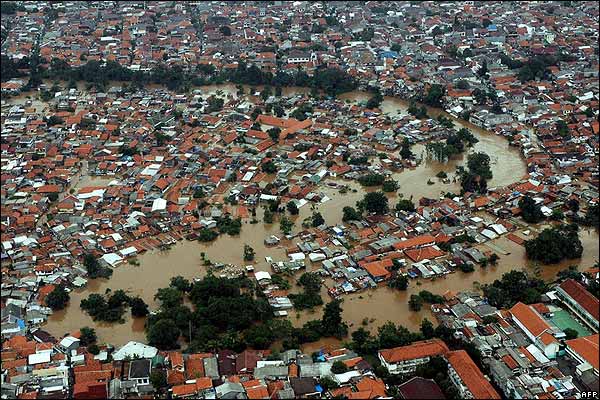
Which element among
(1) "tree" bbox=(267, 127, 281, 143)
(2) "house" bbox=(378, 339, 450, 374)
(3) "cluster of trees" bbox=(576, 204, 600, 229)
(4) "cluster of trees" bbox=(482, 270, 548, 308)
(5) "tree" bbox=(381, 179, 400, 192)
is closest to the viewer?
(2) "house" bbox=(378, 339, 450, 374)

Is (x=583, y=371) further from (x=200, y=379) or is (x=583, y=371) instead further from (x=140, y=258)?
(x=140, y=258)

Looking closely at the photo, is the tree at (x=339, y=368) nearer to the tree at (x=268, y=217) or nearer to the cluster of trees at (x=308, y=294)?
the cluster of trees at (x=308, y=294)

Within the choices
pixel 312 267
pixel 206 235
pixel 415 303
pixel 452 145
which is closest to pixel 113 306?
pixel 206 235

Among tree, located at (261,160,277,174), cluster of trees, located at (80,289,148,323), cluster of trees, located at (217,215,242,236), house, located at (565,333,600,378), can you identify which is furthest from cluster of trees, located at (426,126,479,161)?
cluster of trees, located at (80,289,148,323)

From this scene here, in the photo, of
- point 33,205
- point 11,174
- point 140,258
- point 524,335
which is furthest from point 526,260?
point 11,174

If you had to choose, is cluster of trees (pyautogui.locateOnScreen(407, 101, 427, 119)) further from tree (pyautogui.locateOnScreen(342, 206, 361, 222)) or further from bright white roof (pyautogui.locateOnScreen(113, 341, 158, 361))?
bright white roof (pyautogui.locateOnScreen(113, 341, 158, 361))
